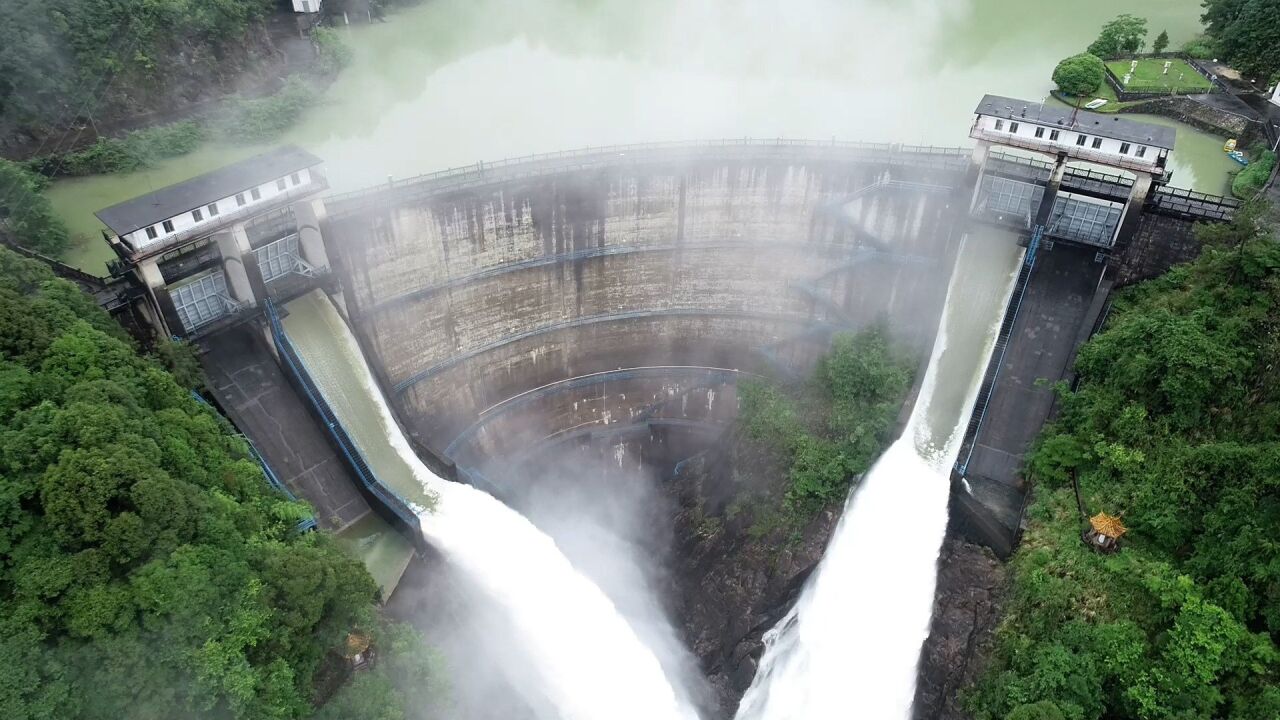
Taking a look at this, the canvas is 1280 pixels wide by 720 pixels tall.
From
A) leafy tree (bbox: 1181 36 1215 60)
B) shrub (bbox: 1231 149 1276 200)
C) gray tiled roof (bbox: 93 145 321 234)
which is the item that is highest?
leafy tree (bbox: 1181 36 1215 60)

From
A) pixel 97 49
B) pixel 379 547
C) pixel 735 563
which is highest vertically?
pixel 97 49

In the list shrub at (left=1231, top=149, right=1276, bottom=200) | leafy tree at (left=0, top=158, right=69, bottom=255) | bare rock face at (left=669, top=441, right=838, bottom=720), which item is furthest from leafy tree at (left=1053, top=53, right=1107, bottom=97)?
leafy tree at (left=0, top=158, right=69, bottom=255)

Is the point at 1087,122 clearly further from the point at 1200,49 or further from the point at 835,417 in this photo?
the point at 1200,49

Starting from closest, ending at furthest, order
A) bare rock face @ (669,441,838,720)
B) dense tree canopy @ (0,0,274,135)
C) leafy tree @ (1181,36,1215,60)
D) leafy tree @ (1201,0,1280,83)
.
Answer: bare rock face @ (669,441,838,720), dense tree canopy @ (0,0,274,135), leafy tree @ (1201,0,1280,83), leafy tree @ (1181,36,1215,60)

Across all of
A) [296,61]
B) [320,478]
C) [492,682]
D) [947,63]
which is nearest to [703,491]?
[492,682]

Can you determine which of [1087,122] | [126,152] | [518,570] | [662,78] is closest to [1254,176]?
[1087,122]

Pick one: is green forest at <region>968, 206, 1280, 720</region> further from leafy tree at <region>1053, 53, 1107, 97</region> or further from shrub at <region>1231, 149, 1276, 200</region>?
leafy tree at <region>1053, 53, 1107, 97</region>
